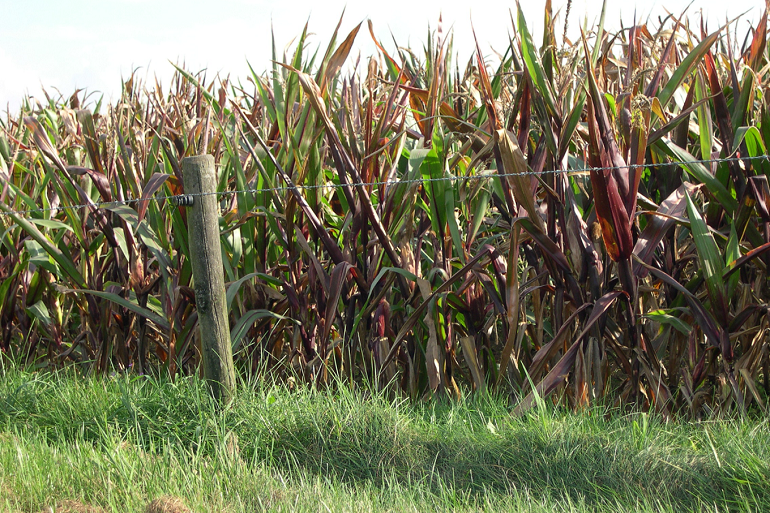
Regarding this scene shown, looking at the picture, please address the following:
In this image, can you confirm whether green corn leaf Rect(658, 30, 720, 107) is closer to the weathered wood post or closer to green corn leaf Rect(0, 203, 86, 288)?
the weathered wood post

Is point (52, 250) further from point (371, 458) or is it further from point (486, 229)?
point (486, 229)

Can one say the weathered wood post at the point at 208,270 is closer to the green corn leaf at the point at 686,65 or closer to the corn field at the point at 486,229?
the corn field at the point at 486,229

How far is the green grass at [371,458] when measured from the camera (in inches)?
67.6

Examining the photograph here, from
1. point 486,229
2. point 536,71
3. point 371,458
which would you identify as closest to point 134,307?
point 371,458

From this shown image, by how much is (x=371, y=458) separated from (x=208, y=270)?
80 centimetres

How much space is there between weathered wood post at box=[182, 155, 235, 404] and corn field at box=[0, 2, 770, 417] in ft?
0.52

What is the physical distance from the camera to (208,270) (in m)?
2.21

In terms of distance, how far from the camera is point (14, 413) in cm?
248

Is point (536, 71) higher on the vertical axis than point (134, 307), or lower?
higher

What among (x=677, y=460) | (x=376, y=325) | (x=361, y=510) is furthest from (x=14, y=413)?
(x=677, y=460)

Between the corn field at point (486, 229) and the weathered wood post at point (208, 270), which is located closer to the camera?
the corn field at point (486, 229)

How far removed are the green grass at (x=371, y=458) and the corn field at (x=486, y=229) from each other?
0.19 metres

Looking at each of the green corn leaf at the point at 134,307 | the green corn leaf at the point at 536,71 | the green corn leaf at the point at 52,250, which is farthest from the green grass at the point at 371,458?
the green corn leaf at the point at 536,71

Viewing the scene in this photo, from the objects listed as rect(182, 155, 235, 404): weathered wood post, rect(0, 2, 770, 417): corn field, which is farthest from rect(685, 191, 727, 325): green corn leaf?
rect(182, 155, 235, 404): weathered wood post
